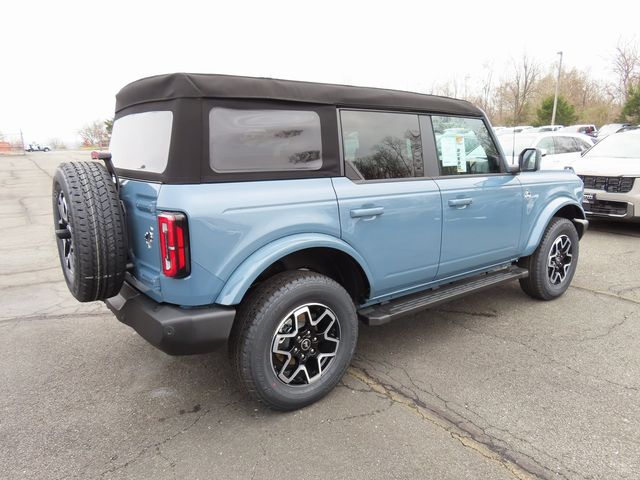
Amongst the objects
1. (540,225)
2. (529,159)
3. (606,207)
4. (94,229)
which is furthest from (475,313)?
(606,207)

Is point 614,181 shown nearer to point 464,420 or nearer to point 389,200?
point 389,200

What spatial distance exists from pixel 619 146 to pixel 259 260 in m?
8.84

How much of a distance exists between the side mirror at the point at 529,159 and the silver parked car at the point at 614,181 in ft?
14.1

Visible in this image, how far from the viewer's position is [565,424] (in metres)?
2.56

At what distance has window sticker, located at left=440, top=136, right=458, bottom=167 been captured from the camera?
3.54 m

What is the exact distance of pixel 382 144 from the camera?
316cm

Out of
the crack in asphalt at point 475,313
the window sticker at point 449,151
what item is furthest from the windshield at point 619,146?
the window sticker at point 449,151

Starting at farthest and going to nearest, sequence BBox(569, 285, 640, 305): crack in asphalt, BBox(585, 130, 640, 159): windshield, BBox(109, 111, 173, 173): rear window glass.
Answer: BBox(585, 130, 640, 159): windshield → BBox(569, 285, 640, 305): crack in asphalt → BBox(109, 111, 173, 173): rear window glass

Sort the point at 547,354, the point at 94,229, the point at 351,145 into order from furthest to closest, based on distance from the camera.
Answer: the point at 547,354 → the point at 351,145 → the point at 94,229

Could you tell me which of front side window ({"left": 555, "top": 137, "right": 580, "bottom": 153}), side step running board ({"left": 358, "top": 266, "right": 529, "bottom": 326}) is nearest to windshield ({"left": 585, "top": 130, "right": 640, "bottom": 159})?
front side window ({"left": 555, "top": 137, "right": 580, "bottom": 153})

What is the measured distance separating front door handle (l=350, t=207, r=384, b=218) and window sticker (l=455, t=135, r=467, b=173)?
3.56 ft

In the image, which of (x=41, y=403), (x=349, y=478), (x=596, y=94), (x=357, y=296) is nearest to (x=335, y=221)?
(x=357, y=296)

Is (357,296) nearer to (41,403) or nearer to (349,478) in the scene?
(349,478)

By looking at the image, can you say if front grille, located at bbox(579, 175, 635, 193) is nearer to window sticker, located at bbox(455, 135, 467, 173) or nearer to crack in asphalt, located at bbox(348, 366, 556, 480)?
window sticker, located at bbox(455, 135, 467, 173)
